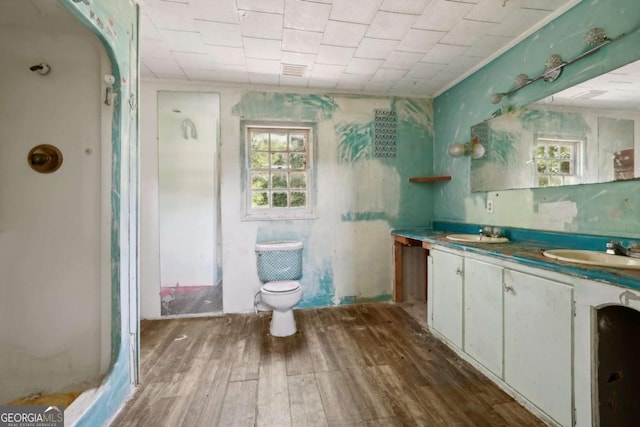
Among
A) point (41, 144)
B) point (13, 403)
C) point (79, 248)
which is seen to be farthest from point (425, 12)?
point (13, 403)

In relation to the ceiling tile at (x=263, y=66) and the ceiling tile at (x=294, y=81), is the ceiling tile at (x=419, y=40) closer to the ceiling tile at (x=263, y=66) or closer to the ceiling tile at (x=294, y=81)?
the ceiling tile at (x=294, y=81)

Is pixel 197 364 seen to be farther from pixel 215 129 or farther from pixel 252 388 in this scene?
pixel 215 129

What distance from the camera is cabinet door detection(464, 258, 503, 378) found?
1.60 metres

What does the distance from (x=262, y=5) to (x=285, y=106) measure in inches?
46.5

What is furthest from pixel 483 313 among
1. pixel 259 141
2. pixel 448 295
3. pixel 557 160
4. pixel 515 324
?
pixel 259 141

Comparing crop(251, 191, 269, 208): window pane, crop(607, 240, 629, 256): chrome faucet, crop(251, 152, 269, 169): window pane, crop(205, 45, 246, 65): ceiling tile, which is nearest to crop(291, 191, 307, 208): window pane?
crop(251, 191, 269, 208): window pane

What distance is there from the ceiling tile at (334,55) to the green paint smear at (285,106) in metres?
0.56

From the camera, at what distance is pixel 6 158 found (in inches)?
58.4

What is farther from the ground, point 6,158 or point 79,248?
point 6,158

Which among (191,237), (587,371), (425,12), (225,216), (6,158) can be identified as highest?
(425,12)

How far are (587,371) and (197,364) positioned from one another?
7.07 feet

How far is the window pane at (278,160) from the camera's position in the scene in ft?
9.55

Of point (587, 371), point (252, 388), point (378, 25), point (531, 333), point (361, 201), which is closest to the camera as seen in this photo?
point (587, 371)

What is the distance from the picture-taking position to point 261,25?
1883mm
